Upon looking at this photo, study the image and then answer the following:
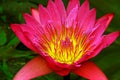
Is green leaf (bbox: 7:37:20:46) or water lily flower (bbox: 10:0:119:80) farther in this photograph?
green leaf (bbox: 7:37:20:46)

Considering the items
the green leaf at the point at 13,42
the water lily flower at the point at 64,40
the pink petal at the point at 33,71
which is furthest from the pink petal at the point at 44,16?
the green leaf at the point at 13,42

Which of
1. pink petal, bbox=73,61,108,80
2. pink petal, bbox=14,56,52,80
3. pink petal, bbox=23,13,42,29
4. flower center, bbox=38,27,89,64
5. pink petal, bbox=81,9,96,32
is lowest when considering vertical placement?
pink petal, bbox=73,61,108,80

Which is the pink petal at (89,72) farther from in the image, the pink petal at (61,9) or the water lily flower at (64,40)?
the pink petal at (61,9)

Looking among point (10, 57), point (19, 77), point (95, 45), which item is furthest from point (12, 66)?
point (95, 45)

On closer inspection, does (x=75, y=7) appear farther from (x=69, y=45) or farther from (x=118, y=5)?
(x=118, y=5)

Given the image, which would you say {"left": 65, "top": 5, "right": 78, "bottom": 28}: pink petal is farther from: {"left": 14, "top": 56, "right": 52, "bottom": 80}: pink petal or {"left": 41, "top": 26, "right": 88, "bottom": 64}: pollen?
{"left": 14, "top": 56, "right": 52, "bottom": 80}: pink petal

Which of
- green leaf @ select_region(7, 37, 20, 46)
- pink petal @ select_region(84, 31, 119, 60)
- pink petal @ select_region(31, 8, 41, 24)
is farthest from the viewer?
green leaf @ select_region(7, 37, 20, 46)

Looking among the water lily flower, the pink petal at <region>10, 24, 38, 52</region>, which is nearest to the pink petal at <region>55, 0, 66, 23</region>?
the water lily flower
